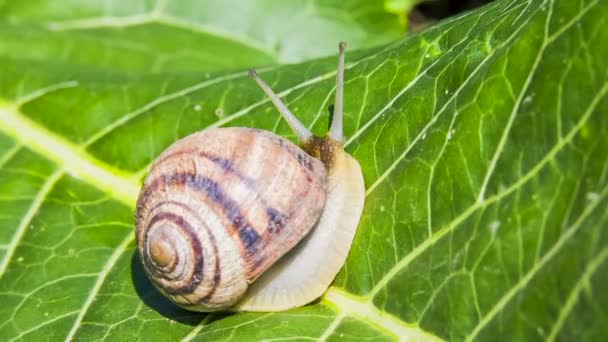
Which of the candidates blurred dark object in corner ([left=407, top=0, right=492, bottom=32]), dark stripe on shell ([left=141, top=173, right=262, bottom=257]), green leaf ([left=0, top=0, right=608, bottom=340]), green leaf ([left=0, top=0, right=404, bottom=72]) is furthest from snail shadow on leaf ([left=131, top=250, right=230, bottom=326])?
blurred dark object in corner ([left=407, top=0, right=492, bottom=32])

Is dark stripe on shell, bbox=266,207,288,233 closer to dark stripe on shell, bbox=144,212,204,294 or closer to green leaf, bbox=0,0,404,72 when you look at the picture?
dark stripe on shell, bbox=144,212,204,294

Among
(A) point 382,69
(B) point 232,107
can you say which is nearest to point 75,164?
(B) point 232,107

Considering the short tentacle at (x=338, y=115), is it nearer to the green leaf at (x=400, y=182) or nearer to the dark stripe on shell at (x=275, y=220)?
the green leaf at (x=400, y=182)

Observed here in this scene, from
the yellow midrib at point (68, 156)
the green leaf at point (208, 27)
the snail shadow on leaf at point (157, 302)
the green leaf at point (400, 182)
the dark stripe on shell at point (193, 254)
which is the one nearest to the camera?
the green leaf at point (400, 182)

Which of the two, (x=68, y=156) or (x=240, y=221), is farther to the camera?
(x=68, y=156)

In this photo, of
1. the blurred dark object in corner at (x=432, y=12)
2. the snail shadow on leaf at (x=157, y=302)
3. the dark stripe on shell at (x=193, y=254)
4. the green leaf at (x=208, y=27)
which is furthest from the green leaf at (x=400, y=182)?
the blurred dark object in corner at (x=432, y=12)

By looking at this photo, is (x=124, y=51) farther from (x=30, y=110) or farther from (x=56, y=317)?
(x=56, y=317)

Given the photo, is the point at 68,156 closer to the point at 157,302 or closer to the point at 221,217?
the point at 157,302

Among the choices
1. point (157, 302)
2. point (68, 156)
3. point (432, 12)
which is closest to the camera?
point (157, 302)

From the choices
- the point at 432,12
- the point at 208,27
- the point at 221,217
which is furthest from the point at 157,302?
the point at 432,12
